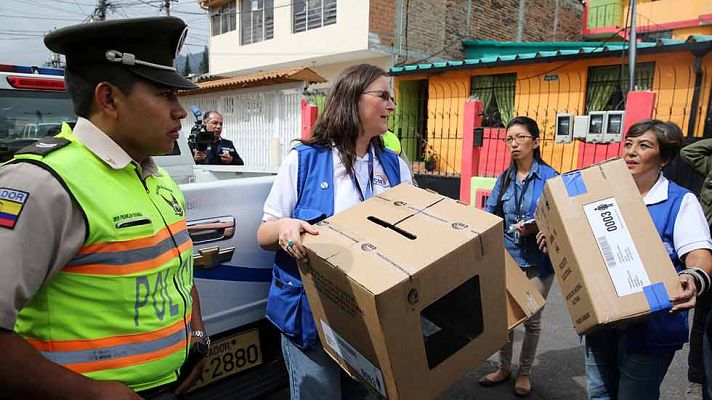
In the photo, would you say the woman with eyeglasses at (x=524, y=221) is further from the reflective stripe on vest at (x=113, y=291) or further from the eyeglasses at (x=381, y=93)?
the reflective stripe on vest at (x=113, y=291)

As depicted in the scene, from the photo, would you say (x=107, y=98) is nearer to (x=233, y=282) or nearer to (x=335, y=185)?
(x=335, y=185)

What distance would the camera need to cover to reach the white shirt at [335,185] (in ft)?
5.54

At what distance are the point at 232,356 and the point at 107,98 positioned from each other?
1.31m

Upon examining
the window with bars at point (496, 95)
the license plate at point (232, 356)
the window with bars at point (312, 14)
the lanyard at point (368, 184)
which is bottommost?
the license plate at point (232, 356)

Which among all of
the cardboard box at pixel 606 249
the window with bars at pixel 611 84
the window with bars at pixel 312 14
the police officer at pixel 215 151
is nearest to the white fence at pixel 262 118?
the window with bars at pixel 312 14

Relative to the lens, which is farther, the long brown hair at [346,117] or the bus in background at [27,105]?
the bus in background at [27,105]

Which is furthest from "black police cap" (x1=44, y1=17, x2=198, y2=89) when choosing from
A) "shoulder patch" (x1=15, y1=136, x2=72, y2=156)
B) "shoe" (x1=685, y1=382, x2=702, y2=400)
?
"shoe" (x1=685, y1=382, x2=702, y2=400)

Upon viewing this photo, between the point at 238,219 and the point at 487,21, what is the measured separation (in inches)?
513

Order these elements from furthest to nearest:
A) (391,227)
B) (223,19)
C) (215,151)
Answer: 1. (223,19)
2. (215,151)
3. (391,227)

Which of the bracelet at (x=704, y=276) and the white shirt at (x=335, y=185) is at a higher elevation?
the white shirt at (x=335, y=185)

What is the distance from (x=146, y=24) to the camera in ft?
3.70

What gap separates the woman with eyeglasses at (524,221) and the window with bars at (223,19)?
46.8 ft

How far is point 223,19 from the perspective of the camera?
1574 cm

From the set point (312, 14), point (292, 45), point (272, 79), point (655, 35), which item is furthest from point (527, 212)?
point (655, 35)
